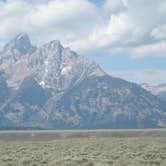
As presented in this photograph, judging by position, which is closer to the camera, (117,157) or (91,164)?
(91,164)

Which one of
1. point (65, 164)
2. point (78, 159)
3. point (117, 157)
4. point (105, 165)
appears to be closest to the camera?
point (105, 165)

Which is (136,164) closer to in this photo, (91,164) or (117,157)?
(91,164)

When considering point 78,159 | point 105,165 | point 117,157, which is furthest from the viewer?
point 117,157

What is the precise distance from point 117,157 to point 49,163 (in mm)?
7757

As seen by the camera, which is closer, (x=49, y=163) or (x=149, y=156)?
(x=49, y=163)

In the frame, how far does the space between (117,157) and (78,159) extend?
543 centimetres

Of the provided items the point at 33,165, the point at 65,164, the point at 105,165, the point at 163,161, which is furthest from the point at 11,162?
the point at 163,161

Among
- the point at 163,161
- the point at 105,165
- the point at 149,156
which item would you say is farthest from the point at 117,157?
the point at 105,165

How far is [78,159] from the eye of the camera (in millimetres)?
39375

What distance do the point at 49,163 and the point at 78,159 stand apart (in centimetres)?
258

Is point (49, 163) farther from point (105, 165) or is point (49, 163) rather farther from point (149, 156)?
point (149, 156)

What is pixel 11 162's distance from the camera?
39438 millimetres

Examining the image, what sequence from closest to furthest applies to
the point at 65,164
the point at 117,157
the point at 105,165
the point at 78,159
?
the point at 105,165 < the point at 65,164 < the point at 78,159 < the point at 117,157

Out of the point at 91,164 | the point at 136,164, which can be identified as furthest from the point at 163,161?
the point at 91,164
